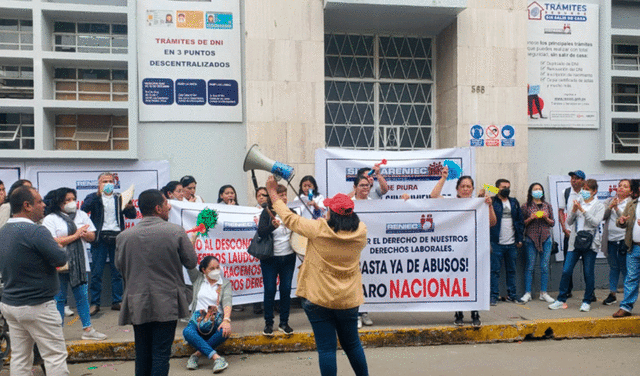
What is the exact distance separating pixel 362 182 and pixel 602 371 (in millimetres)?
3229

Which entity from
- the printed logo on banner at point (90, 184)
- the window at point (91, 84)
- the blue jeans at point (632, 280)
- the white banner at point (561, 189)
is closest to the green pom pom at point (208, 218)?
the printed logo on banner at point (90, 184)

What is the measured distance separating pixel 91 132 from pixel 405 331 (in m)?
5.66

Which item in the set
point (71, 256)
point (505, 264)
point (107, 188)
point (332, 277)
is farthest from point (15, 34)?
point (505, 264)

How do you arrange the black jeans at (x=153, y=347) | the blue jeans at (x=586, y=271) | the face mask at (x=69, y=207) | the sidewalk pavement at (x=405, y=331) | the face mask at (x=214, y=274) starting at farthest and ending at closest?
the blue jeans at (x=586, y=271) → the face mask at (x=69, y=207) → the sidewalk pavement at (x=405, y=331) → the face mask at (x=214, y=274) → the black jeans at (x=153, y=347)

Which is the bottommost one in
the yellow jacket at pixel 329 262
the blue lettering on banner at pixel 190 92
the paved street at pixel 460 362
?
the paved street at pixel 460 362

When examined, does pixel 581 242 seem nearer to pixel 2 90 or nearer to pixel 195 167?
pixel 195 167

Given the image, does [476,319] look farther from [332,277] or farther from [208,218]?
[208,218]

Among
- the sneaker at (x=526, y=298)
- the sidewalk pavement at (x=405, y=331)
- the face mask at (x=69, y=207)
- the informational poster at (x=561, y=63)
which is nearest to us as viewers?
the sidewalk pavement at (x=405, y=331)

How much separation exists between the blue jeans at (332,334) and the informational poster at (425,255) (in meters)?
2.04

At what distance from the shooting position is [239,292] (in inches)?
274

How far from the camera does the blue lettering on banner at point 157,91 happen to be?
8.32 meters

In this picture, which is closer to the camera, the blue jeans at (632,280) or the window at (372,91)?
the blue jeans at (632,280)

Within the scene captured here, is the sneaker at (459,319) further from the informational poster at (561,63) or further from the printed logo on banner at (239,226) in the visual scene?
the informational poster at (561,63)

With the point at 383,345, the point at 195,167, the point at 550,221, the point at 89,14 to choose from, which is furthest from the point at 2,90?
the point at 550,221
